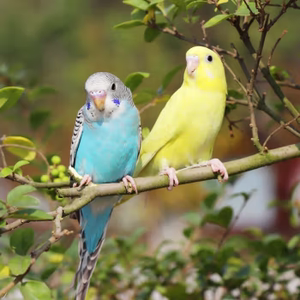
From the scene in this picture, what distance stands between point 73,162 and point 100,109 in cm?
22

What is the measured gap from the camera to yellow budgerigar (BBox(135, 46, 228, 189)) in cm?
129

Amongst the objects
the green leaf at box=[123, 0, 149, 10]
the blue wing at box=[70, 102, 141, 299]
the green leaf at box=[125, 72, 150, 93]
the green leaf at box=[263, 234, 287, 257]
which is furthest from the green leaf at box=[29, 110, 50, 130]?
the green leaf at box=[263, 234, 287, 257]

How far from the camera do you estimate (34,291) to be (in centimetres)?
106

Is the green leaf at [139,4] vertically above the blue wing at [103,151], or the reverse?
the green leaf at [139,4]

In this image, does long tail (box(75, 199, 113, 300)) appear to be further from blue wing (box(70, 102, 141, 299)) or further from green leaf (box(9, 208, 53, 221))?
green leaf (box(9, 208, 53, 221))

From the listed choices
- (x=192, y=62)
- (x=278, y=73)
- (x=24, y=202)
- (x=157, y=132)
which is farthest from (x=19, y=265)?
(x=278, y=73)

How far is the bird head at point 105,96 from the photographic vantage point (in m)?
1.18

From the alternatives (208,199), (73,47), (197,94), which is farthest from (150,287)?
(73,47)

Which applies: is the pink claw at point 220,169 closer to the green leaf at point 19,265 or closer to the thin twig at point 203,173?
the thin twig at point 203,173

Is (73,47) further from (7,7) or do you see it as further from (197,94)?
(197,94)

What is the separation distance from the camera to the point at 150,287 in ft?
4.91

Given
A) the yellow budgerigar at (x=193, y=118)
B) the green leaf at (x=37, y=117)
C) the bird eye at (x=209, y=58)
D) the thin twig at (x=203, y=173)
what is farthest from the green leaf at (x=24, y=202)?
the green leaf at (x=37, y=117)

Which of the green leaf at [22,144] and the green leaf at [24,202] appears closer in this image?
the green leaf at [24,202]

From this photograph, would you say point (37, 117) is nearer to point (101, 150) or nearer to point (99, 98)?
point (101, 150)
